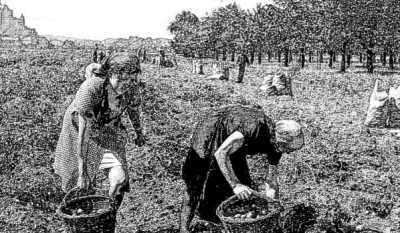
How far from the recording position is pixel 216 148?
3.86 meters

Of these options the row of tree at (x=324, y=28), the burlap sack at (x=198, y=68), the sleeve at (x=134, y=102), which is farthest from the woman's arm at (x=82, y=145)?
the row of tree at (x=324, y=28)

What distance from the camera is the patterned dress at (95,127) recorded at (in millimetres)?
3740

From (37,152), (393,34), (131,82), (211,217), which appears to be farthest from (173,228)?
(393,34)

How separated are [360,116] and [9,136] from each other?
7.87 m

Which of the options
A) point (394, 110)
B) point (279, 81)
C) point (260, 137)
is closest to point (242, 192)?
point (260, 137)

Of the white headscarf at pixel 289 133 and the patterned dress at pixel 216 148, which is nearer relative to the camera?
the white headscarf at pixel 289 133

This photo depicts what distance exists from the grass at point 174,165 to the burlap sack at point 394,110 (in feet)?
1.32

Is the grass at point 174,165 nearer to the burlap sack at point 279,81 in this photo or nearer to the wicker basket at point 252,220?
the wicker basket at point 252,220

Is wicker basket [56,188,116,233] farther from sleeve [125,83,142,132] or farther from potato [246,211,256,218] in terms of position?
potato [246,211,256,218]

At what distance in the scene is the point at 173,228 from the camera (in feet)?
16.0

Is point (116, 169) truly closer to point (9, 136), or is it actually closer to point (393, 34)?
point (9, 136)

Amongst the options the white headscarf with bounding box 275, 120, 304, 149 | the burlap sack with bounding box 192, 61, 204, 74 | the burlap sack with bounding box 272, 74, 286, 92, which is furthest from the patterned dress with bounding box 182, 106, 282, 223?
the burlap sack with bounding box 192, 61, 204, 74

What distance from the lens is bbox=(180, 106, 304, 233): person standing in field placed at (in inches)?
137

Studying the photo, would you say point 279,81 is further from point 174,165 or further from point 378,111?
point 174,165
